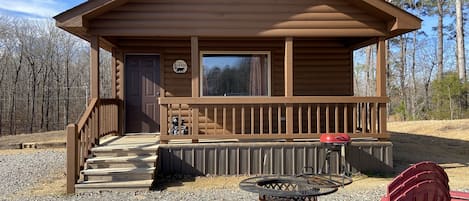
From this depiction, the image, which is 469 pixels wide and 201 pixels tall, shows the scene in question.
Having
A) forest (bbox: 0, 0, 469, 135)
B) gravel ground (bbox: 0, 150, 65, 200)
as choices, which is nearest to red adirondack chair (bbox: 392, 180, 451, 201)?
gravel ground (bbox: 0, 150, 65, 200)

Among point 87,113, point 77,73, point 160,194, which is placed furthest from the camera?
point 77,73

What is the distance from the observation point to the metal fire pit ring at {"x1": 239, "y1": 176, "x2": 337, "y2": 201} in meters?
3.48

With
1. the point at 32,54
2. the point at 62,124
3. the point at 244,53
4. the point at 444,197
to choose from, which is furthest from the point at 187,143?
the point at 32,54

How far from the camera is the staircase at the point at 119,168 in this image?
621cm

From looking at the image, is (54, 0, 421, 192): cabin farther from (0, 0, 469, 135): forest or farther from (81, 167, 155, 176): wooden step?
(0, 0, 469, 135): forest

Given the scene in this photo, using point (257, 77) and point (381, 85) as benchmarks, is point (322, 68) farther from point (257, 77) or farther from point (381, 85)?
point (381, 85)

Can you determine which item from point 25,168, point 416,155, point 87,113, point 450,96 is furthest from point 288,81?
point 450,96

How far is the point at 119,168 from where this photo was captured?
6.62 metres

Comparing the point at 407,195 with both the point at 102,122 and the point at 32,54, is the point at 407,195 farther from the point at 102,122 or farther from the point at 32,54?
the point at 32,54

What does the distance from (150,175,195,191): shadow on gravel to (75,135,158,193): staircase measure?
21cm

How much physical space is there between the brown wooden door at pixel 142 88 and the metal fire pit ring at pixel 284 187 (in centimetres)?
549

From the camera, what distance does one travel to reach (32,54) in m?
19.5

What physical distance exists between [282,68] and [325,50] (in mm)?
1138

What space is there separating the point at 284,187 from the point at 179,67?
5.37m
